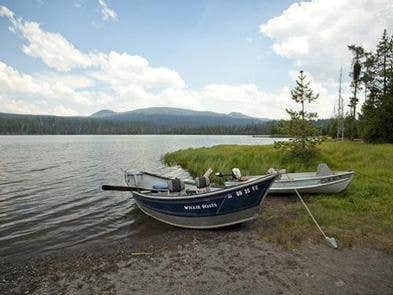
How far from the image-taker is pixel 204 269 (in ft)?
28.3

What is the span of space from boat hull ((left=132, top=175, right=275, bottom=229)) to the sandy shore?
803 mm

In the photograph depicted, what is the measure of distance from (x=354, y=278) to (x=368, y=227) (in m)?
4.04

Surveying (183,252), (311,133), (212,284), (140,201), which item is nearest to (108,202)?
(140,201)

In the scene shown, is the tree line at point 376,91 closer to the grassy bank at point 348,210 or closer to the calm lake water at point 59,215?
the grassy bank at point 348,210

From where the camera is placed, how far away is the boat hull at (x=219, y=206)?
1089cm

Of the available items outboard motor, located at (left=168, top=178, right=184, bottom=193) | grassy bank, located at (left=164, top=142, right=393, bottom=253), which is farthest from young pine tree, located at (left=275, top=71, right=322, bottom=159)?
outboard motor, located at (left=168, top=178, right=184, bottom=193)

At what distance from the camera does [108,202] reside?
18.3 metres

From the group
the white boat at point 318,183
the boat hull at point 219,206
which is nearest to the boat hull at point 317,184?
the white boat at point 318,183

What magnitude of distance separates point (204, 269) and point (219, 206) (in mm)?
2949

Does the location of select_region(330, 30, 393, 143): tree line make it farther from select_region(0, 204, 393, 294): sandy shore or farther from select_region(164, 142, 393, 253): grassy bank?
select_region(0, 204, 393, 294): sandy shore

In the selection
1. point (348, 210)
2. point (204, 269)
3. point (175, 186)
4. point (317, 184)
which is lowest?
point (204, 269)

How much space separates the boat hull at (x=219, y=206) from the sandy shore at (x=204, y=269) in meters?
0.80

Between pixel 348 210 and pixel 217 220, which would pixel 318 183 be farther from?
pixel 217 220

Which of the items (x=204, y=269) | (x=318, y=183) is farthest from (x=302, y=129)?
(x=204, y=269)
